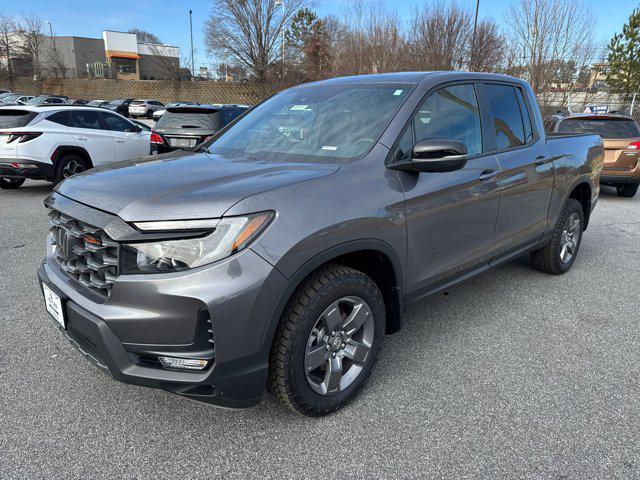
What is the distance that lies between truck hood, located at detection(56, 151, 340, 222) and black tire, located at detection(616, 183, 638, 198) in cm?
953

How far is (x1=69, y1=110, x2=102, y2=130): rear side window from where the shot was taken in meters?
9.06

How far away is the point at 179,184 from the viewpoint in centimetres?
223

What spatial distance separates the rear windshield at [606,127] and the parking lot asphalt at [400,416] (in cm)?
662

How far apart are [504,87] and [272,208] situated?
272cm

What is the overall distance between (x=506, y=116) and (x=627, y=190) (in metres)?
7.71

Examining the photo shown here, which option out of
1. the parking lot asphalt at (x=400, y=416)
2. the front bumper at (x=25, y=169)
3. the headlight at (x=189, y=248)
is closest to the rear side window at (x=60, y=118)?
the front bumper at (x=25, y=169)

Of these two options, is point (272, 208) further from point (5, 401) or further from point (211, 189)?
point (5, 401)

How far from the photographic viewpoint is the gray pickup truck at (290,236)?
78.5 inches

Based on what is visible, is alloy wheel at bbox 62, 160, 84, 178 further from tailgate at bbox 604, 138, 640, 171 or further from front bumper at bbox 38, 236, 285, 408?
tailgate at bbox 604, 138, 640, 171

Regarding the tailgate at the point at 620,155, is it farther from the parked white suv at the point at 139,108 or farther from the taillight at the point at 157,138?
the parked white suv at the point at 139,108

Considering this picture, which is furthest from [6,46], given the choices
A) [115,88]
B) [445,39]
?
[445,39]

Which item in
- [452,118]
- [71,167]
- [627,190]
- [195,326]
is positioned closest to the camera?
[195,326]

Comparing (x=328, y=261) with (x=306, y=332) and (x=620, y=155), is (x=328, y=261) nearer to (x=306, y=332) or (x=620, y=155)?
(x=306, y=332)

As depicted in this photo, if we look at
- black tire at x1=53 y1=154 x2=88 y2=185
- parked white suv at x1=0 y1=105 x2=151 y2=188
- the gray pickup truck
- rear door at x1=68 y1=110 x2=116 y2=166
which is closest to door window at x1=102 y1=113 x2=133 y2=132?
parked white suv at x1=0 y1=105 x2=151 y2=188
